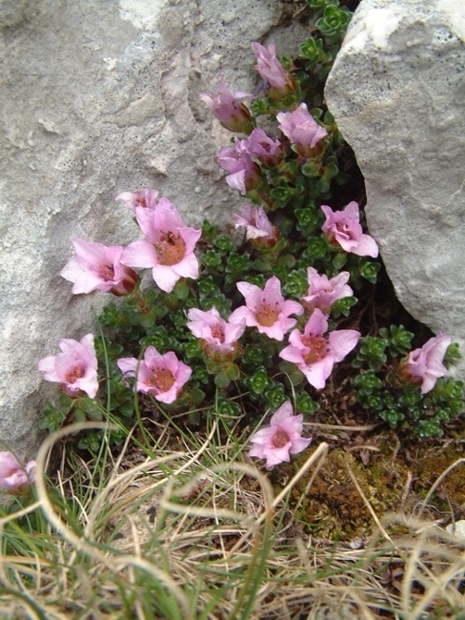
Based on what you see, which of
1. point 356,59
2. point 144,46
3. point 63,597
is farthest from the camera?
point 144,46

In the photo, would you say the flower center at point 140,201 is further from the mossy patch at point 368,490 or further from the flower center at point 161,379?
the mossy patch at point 368,490

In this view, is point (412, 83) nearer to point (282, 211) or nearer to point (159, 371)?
point (282, 211)

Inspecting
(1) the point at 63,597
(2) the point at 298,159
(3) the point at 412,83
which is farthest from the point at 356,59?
(1) the point at 63,597

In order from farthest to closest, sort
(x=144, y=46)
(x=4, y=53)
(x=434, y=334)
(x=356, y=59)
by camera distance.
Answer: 1. (x=434, y=334)
2. (x=144, y=46)
3. (x=4, y=53)
4. (x=356, y=59)

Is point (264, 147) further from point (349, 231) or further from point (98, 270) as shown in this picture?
point (98, 270)

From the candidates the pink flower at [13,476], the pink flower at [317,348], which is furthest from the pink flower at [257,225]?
the pink flower at [13,476]
